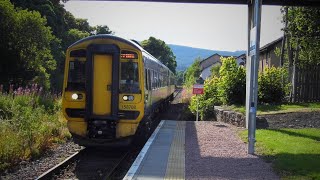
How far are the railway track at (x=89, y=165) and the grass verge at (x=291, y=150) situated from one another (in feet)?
12.3

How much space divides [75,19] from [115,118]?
62.4 meters

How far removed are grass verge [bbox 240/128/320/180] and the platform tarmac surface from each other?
1.05 ft

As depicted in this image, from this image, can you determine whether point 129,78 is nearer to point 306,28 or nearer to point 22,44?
point 306,28

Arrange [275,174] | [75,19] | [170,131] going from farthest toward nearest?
1. [75,19]
2. [170,131]
3. [275,174]

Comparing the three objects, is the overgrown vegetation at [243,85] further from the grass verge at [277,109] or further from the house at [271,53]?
the house at [271,53]

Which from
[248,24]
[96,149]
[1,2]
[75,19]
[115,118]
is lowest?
[96,149]

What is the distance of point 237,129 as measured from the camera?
1628 cm

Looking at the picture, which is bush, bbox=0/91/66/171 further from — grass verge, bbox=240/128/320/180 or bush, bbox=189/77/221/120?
bush, bbox=189/77/221/120

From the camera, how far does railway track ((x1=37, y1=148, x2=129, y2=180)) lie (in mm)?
9787

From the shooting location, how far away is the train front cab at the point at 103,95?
12047mm

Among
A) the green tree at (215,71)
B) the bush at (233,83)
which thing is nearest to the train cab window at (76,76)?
the bush at (233,83)

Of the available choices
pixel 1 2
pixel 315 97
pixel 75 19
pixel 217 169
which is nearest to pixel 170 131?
pixel 217 169

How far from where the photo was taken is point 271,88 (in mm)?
20375

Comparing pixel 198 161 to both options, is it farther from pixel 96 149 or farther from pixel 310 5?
pixel 310 5
